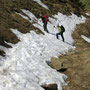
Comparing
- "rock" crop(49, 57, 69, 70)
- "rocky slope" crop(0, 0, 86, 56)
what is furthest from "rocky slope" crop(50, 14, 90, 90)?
"rocky slope" crop(0, 0, 86, 56)

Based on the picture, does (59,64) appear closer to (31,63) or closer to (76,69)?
(76,69)

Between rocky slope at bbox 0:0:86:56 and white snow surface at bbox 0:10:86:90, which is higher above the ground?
white snow surface at bbox 0:10:86:90

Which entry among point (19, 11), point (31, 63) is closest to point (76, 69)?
point (31, 63)

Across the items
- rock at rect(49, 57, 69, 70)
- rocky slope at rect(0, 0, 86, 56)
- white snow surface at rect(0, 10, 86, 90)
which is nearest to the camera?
white snow surface at rect(0, 10, 86, 90)

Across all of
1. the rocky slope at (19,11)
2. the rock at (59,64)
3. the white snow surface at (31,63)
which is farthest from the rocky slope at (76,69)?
the rocky slope at (19,11)

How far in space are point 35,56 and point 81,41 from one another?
1073 cm

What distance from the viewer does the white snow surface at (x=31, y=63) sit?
1136 centimetres

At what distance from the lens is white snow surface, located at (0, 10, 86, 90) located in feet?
37.3

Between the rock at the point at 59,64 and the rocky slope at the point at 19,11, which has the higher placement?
the rock at the point at 59,64

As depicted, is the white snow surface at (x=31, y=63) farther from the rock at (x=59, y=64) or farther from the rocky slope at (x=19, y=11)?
the rocky slope at (x=19, y=11)

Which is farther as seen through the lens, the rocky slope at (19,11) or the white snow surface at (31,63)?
the rocky slope at (19,11)

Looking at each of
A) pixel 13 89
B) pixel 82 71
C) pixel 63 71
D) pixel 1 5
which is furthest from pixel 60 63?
pixel 1 5

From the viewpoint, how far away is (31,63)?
14008 mm

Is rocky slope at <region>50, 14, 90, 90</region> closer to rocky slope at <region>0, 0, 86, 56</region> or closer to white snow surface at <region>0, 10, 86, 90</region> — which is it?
white snow surface at <region>0, 10, 86, 90</region>
